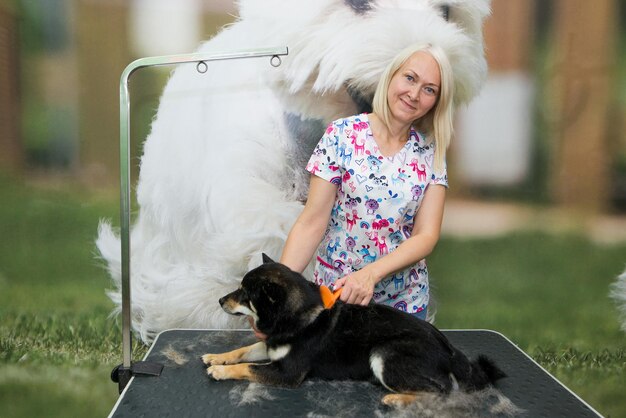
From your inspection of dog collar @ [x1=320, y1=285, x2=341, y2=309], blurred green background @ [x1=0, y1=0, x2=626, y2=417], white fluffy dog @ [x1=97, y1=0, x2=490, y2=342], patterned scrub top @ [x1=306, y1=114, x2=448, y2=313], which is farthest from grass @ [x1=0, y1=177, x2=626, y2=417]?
dog collar @ [x1=320, y1=285, x2=341, y2=309]

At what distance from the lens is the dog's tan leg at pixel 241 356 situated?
1.28 meters

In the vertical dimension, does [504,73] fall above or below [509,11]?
below

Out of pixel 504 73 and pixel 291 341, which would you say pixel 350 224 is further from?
pixel 504 73

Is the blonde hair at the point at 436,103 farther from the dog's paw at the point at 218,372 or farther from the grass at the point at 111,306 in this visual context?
the dog's paw at the point at 218,372

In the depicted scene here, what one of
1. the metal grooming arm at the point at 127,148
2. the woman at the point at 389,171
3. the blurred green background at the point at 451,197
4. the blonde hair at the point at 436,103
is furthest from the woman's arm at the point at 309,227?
the blurred green background at the point at 451,197

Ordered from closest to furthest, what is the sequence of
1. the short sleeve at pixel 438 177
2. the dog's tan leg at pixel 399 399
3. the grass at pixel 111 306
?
the dog's tan leg at pixel 399 399 → the short sleeve at pixel 438 177 → the grass at pixel 111 306

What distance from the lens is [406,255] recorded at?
1.29 metres

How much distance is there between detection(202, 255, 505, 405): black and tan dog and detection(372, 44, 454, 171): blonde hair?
484mm

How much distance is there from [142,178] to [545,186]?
1496 mm

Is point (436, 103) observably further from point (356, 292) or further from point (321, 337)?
point (321, 337)

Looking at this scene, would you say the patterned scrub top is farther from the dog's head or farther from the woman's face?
the dog's head

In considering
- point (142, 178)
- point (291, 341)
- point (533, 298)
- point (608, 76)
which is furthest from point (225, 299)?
point (608, 76)

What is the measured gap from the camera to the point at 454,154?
6.23 feet

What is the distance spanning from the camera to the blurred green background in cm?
181
